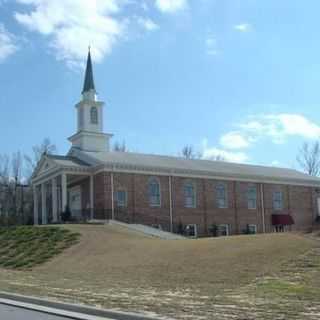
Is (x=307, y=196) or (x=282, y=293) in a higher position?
(x=307, y=196)

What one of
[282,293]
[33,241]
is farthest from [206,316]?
[33,241]

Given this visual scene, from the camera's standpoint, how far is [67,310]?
12.7m

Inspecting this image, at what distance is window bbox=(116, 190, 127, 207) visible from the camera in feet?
139

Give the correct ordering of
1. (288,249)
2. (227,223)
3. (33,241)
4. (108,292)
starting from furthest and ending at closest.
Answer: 1. (227,223)
2. (33,241)
3. (288,249)
4. (108,292)

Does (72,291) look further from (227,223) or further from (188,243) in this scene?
(227,223)

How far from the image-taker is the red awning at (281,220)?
50.2m

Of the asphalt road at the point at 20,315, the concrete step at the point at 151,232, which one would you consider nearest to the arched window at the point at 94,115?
the concrete step at the point at 151,232

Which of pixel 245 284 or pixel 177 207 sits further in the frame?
pixel 177 207

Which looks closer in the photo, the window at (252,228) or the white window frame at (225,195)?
the white window frame at (225,195)

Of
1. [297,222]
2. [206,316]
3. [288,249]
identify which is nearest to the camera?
[206,316]

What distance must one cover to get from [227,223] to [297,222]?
26.1 feet

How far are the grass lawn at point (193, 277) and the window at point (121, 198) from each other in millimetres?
12051

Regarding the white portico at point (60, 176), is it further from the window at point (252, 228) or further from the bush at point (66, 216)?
the window at point (252, 228)

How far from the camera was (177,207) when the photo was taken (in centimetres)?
4500
